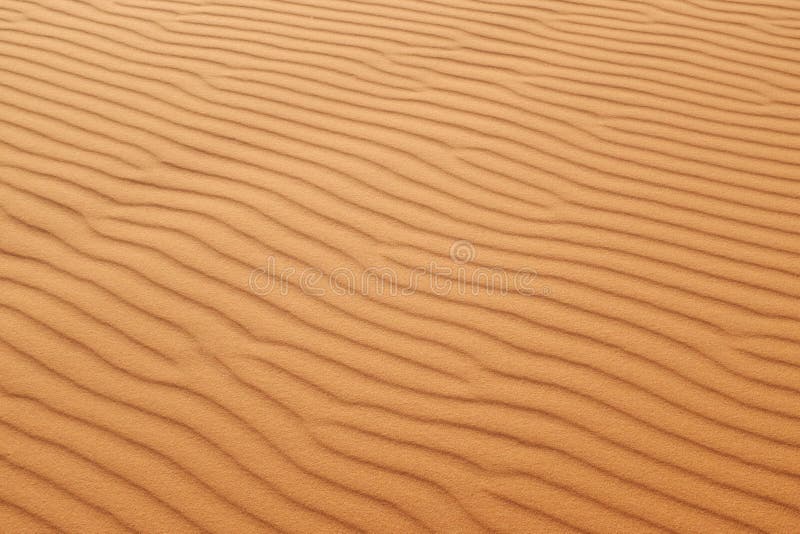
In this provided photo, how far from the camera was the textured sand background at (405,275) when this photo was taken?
2.41 metres

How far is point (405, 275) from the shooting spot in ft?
10.1

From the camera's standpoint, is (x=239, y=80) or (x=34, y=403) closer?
(x=34, y=403)

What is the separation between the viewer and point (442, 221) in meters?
3.33

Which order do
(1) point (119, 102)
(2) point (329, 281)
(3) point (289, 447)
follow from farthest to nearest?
(1) point (119, 102) < (2) point (329, 281) < (3) point (289, 447)

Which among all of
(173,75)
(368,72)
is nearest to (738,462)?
(368,72)

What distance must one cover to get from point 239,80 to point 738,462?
2.93m

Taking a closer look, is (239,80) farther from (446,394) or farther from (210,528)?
(210,528)

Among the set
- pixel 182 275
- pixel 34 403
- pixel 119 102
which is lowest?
pixel 34 403

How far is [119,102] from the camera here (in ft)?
13.6

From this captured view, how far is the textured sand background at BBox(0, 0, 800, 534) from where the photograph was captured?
2.41 m

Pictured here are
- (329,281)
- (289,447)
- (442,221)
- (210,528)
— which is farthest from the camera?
(442,221)

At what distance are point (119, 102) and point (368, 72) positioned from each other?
1197 mm

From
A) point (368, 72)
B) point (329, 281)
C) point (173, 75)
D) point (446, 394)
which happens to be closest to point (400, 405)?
point (446, 394)

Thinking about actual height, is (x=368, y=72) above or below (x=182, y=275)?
above
